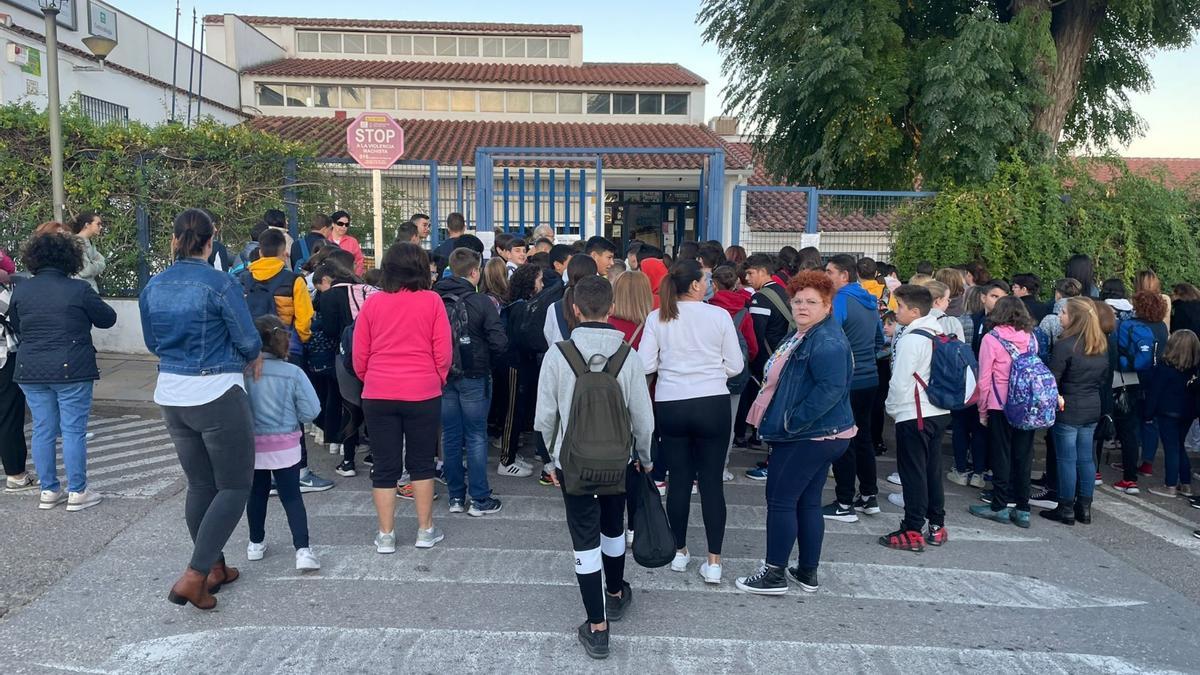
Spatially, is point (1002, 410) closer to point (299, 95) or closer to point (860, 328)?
point (860, 328)

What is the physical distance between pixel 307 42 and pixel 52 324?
1119 inches

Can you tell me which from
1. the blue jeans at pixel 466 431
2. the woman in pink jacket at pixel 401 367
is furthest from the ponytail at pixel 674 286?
the blue jeans at pixel 466 431

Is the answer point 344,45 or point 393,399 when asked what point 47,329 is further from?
point 344,45

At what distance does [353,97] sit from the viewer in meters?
27.8

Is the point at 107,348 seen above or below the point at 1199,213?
below

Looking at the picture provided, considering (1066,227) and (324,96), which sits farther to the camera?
(324,96)

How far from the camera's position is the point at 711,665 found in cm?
366

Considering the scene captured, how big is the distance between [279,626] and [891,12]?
39.9ft

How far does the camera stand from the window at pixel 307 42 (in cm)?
3052

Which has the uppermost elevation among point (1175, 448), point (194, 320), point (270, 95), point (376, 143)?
point (270, 95)

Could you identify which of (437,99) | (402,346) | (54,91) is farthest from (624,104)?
(402,346)

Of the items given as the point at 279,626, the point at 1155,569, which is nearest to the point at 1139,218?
the point at 1155,569

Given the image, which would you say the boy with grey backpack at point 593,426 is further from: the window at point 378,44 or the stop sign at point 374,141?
the window at point 378,44

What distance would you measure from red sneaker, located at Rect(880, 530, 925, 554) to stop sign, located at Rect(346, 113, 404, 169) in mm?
6554
